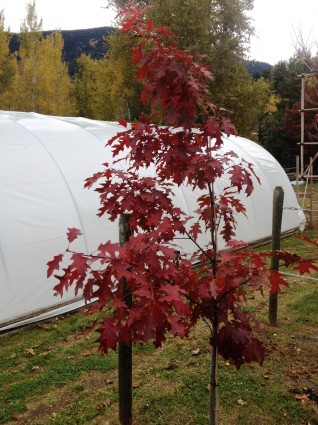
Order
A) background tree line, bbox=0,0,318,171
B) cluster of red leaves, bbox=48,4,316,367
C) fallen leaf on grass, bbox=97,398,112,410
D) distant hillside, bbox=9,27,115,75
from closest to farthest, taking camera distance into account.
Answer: cluster of red leaves, bbox=48,4,316,367 < fallen leaf on grass, bbox=97,398,112,410 < background tree line, bbox=0,0,318,171 < distant hillside, bbox=9,27,115,75

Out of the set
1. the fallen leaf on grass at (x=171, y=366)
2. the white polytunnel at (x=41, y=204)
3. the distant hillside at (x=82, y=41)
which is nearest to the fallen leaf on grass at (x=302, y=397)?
the fallen leaf on grass at (x=171, y=366)

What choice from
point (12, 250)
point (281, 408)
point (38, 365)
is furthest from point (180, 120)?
point (12, 250)

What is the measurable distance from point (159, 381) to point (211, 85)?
18350 millimetres

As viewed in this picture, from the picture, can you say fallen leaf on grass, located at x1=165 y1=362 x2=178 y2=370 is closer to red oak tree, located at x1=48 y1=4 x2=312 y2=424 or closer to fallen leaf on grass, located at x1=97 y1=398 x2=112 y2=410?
fallen leaf on grass, located at x1=97 y1=398 x2=112 y2=410

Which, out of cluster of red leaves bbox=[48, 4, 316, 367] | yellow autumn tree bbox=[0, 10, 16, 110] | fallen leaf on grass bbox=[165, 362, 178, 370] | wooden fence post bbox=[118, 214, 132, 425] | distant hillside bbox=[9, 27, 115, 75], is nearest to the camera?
cluster of red leaves bbox=[48, 4, 316, 367]

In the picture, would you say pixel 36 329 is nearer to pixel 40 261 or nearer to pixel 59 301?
pixel 59 301

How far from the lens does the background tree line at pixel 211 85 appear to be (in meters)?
19.2

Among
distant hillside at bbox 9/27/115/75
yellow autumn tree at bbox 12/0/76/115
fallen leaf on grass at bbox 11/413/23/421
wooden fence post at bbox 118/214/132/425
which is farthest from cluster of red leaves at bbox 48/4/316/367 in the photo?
distant hillside at bbox 9/27/115/75

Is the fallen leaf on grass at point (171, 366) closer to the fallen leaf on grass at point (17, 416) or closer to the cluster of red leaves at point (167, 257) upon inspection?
the fallen leaf on grass at point (17, 416)

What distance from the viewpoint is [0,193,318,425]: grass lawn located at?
133 inches

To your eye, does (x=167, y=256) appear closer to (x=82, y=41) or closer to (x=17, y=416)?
(x=17, y=416)

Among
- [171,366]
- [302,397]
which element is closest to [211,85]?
[171,366]

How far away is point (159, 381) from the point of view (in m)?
3.91

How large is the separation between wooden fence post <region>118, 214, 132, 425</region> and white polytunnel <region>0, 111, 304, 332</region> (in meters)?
2.58
